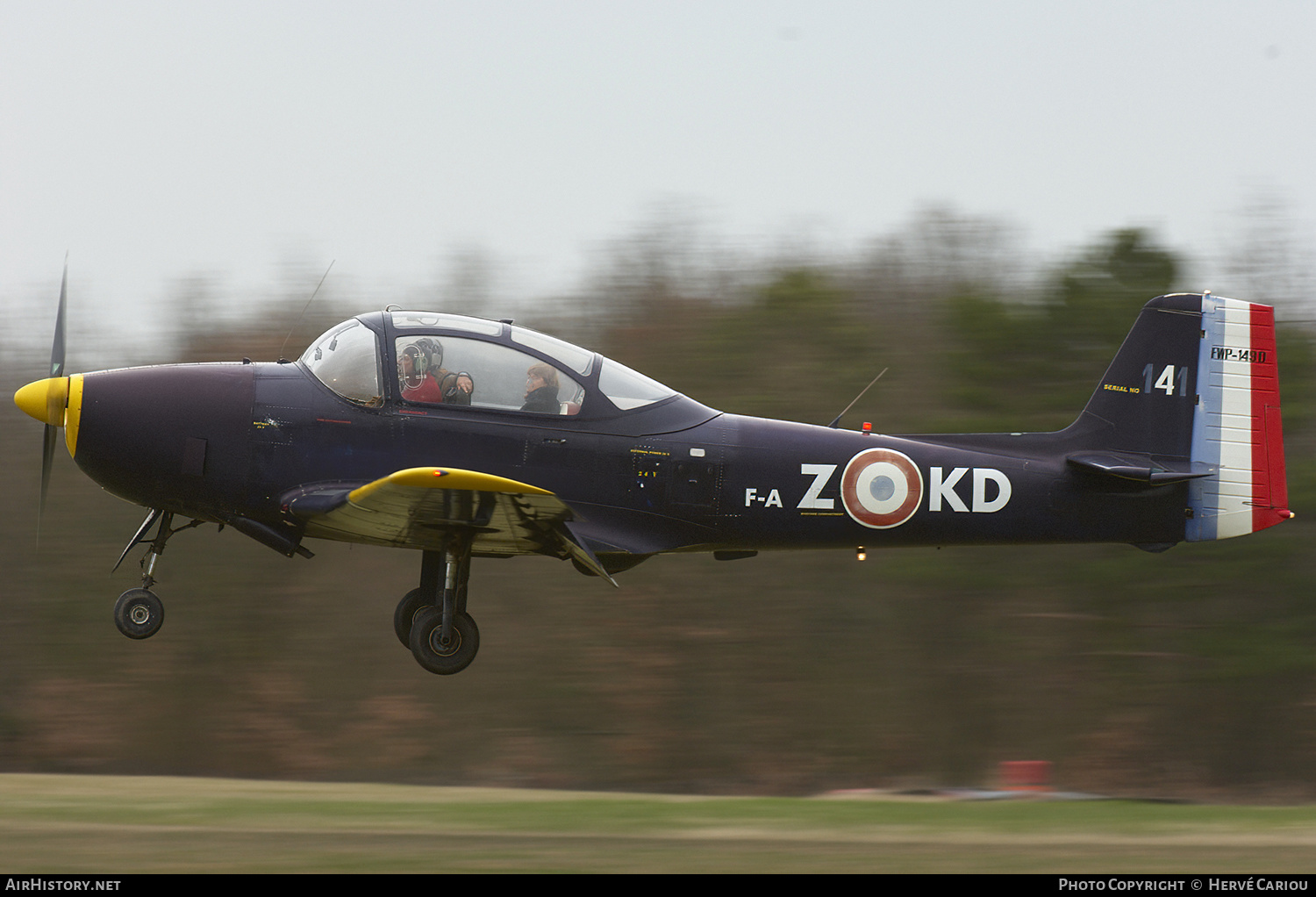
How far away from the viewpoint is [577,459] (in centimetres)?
753

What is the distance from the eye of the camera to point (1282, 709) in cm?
1588

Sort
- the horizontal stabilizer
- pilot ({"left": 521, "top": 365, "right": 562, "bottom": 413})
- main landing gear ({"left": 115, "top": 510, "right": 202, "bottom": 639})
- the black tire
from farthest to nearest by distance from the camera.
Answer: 1. the black tire
2. the horizontal stabilizer
3. main landing gear ({"left": 115, "top": 510, "right": 202, "bottom": 639})
4. pilot ({"left": 521, "top": 365, "right": 562, "bottom": 413})

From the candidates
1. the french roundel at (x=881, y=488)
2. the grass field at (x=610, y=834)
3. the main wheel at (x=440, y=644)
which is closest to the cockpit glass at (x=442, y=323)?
the main wheel at (x=440, y=644)

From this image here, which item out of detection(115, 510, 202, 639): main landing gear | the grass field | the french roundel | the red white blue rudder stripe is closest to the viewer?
the grass field

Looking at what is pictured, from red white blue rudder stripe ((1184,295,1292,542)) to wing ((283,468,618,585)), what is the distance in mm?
4227

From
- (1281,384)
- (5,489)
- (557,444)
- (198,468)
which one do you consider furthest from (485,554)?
(1281,384)

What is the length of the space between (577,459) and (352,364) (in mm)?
1487

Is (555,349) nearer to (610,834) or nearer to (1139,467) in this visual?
(610,834)

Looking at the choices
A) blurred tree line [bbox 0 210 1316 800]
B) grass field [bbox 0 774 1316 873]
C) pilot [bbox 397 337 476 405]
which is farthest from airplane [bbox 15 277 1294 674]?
blurred tree line [bbox 0 210 1316 800]

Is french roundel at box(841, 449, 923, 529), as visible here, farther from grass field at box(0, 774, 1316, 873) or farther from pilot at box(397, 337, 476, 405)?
pilot at box(397, 337, 476, 405)

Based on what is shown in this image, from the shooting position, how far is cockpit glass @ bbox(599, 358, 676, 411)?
7.68 metres

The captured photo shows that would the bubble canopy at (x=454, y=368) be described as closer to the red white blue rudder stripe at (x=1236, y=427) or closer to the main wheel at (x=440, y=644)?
the main wheel at (x=440, y=644)
